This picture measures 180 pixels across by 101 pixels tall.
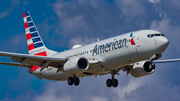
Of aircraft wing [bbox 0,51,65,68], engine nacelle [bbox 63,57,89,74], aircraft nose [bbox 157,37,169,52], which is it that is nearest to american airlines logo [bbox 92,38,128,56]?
engine nacelle [bbox 63,57,89,74]

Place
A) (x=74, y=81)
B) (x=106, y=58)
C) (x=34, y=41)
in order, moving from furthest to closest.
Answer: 1. (x=34, y=41)
2. (x=74, y=81)
3. (x=106, y=58)

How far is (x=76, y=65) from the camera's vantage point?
38.2 m

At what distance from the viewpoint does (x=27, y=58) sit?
39.1 meters

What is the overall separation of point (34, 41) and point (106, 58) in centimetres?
1846

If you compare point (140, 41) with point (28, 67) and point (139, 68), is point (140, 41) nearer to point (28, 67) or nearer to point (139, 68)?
point (139, 68)

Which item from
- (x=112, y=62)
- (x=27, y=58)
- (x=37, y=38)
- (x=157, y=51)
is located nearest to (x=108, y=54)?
(x=112, y=62)

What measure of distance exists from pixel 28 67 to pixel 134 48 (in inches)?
735

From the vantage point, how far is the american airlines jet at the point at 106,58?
35.2m

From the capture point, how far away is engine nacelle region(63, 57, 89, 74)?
38.2 m

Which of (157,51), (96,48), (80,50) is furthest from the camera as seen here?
(80,50)

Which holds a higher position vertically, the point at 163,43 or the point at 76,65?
the point at 76,65

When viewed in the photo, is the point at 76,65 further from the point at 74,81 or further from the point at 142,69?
the point at 142,69

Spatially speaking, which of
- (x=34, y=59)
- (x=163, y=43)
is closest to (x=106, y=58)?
(x=163, y=43)

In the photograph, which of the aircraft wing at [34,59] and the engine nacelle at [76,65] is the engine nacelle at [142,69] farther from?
the aircraft wing at [34,59]
